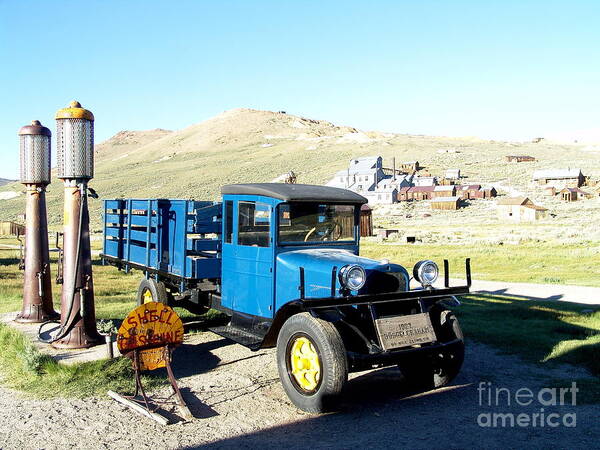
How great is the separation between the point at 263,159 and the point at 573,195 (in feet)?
212

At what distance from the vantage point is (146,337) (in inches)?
231

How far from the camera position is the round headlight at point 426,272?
6.21 metres

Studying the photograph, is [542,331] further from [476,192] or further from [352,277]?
[476,192]

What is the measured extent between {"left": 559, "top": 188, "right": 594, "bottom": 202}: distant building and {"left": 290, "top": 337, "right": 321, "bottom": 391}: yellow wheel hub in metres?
63.8

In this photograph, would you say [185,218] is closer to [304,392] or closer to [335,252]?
[335,252]

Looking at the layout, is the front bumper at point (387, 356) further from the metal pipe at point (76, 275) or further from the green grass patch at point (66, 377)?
the metal pipe at point (76, 275)

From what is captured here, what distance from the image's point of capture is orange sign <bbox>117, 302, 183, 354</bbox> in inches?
223

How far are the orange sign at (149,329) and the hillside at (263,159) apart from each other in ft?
178

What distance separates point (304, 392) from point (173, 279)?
3.58m

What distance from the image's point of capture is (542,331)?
929cm

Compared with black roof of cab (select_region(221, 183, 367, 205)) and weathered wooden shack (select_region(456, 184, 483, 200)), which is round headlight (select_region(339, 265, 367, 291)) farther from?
weathered wooden shack (select_region(456, 184, 483, 200))

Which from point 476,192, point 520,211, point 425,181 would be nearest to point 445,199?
point 476,192

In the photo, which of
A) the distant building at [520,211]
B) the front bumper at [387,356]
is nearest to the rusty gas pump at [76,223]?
the front bumper at [387,356]

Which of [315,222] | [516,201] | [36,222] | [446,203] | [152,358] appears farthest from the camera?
[446,203]
